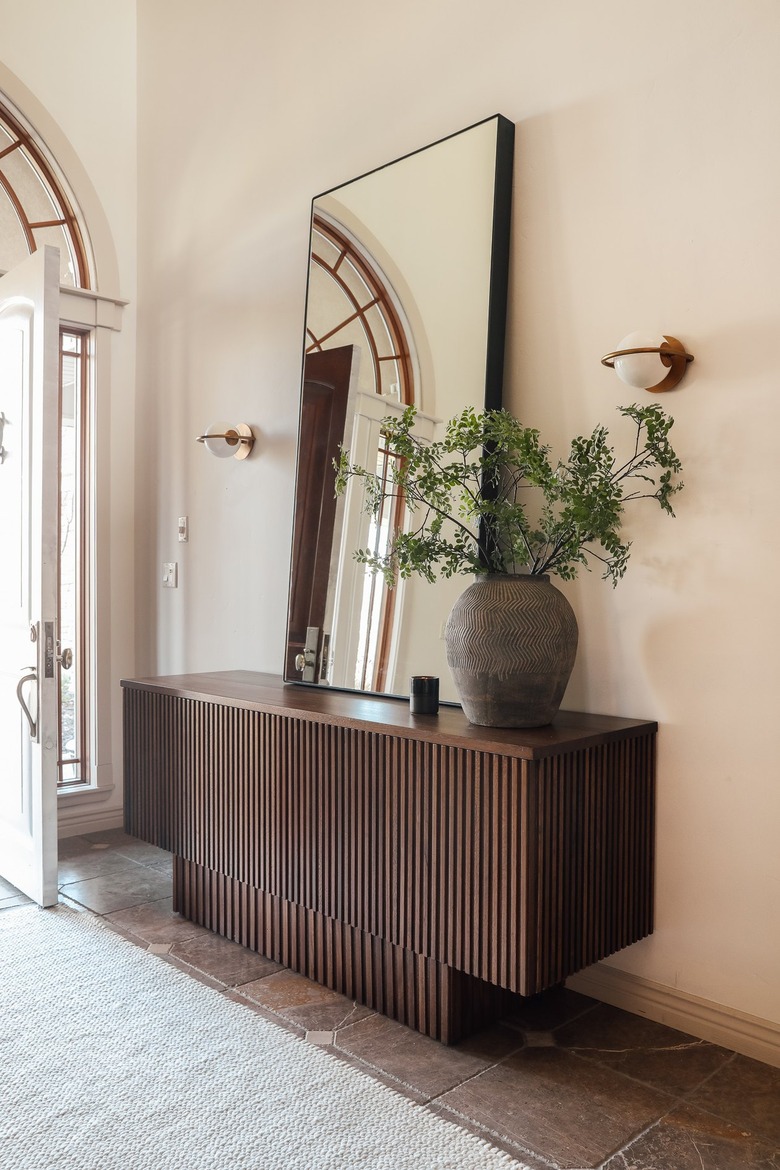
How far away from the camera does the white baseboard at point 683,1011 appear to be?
6.72 feet

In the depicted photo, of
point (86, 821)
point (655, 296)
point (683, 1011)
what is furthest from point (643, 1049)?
point (86, 821)

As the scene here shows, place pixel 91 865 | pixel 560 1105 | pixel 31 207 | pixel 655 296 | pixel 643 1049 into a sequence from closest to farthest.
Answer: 1. pixel 560 1105
2. pixel 643 1049
3. pixel 655 296
4. pixel 91 865
5. pixel 31 207

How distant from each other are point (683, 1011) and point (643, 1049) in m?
0.16

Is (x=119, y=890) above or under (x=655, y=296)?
under

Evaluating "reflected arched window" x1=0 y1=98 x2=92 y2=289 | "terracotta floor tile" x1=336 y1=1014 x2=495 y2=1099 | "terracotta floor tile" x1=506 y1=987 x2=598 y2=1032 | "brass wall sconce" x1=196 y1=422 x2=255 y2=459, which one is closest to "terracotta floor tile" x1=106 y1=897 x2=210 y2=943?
"terracotta floor tile" x1=336 y1=1014 x2=495 y2=1099

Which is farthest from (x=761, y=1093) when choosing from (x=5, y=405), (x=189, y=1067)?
(x=5, y=405)

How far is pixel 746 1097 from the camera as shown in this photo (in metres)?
1.90

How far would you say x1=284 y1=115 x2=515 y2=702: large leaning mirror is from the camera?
2.59 m

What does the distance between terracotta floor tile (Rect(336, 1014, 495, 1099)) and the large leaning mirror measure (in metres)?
0.88

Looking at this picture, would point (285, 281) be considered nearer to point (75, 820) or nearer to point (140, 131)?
point (140, 131)

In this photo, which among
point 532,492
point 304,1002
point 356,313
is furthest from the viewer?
point 356,313

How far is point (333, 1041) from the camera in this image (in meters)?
2.15

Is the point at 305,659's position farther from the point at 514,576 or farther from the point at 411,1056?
the point at 411,1056

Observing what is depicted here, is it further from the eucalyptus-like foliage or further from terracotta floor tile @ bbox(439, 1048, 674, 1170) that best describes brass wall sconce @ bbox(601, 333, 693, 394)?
terracotta floor tile @ bbox(439, 1048, 674, 1170)
